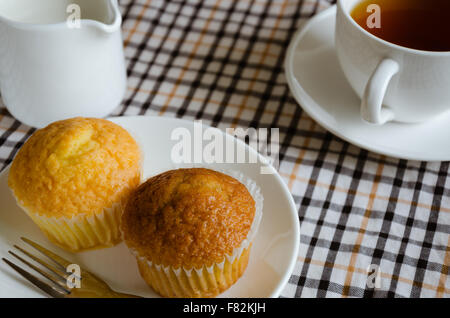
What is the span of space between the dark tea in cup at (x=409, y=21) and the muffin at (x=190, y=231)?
1.45 ft

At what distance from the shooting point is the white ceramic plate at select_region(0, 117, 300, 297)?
862mm

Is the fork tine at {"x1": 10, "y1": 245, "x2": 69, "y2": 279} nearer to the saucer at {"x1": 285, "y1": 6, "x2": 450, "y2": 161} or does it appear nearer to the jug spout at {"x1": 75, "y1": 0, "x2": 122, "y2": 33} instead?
A: the jug spout at {"x1": 75, "y1": 0, "x2": 122, "y2": 33}

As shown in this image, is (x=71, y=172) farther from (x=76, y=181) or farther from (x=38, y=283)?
(x=38, y=283)

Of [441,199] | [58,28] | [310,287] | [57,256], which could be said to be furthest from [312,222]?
[58,28]

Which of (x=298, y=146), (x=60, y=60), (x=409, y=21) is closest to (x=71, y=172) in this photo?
(x=60, y=60)

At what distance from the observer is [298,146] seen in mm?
1161

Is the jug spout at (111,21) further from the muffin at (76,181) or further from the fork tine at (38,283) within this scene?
the fork tine at (38,283)

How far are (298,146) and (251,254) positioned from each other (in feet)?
1.05

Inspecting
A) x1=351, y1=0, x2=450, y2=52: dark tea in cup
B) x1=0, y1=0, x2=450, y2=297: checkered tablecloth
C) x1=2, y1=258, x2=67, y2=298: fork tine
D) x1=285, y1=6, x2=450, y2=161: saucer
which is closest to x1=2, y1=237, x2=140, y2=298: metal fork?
x1=2, y1=258, x2=67, y2=298: fork tine

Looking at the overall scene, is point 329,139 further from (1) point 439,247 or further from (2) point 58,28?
(2) point 58,28

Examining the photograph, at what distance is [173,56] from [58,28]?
1.33ft

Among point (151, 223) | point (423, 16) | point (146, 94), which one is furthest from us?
point (146, 94)

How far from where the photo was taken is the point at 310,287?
938mm

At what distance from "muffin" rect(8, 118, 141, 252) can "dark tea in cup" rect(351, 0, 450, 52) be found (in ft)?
1.73
